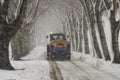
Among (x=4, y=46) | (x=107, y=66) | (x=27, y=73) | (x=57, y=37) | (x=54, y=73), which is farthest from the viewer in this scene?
(x=57, y=37)

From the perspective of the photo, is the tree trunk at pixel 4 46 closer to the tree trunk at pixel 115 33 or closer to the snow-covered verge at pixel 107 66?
the snow-covered verge at pixel 107 66

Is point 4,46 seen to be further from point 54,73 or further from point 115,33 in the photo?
point 115,33

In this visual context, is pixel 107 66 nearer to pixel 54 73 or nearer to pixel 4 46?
pixel 54 73

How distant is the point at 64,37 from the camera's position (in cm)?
3034

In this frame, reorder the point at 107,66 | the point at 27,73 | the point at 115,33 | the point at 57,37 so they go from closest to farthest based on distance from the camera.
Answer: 1. the point at 27,73
2. the point at 107,66
3. the point at 115,33
4. the point at 57,37

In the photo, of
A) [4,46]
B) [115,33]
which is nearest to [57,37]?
[115,33]

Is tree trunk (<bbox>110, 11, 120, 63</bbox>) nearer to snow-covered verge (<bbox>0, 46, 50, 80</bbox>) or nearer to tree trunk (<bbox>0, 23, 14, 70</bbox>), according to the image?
snow-covered verge (<bbox>0, 46, 50, 80</bbox>)

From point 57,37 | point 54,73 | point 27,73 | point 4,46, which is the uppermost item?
point 57,37

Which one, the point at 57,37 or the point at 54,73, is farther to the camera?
the point at 57,37

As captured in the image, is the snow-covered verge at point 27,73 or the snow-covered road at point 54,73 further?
the snow-covered road at point 54,73

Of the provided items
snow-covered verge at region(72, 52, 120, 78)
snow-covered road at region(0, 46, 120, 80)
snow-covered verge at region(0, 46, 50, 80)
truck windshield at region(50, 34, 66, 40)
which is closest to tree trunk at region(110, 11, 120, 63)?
snow-covered verge at region(72, 52, 120, 78)

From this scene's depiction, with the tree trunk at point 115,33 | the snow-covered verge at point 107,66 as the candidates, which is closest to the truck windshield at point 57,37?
the snow-covered verge at point 107,66

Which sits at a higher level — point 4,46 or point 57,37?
point 57,37

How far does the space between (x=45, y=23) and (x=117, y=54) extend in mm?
110273
